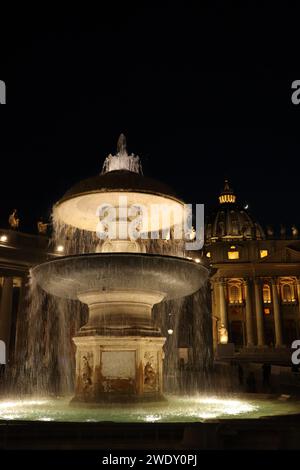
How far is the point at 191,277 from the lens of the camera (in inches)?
507

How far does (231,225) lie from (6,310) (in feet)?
284

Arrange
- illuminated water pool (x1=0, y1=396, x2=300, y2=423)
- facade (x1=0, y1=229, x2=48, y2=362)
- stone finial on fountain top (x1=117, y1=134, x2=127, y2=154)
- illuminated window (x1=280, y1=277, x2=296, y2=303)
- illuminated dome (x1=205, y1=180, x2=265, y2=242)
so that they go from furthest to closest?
illuminated dome (x1=205, y1=180, x2=265, y2=242)
illuminated window (x1=280, y1=277, x2=296, y2=303)
facade (x1=0, y1=229, x2=48, y2=362)
stone finial on fountain top (x1=117, y1=134, x2=127, y2=154)
illuminated water pool (x1=0, y1=396, x2=300, y2=423)

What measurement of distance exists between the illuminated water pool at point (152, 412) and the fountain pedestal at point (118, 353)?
402 millimetres

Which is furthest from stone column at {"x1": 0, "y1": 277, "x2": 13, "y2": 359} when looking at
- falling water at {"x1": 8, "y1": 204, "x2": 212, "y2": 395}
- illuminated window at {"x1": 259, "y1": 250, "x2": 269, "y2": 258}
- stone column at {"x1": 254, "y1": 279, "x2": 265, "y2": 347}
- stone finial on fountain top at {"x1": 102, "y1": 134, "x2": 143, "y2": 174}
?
illuminated window at {"x1": 259, "y1": 250, "x2": 269, "y2": 258}

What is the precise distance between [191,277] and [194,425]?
5888 millimetres

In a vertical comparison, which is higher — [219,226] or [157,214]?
[219,226]

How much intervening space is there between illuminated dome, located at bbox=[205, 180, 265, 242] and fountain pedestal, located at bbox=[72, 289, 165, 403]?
11016 centimetres

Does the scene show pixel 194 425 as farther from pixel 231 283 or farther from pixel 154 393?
pixel 231 283

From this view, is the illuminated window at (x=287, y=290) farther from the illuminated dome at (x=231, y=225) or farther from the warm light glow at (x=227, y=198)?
the warm light glow at (x=227, y=198)

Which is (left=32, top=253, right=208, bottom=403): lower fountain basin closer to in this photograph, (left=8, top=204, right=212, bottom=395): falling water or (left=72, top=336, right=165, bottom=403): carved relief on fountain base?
(left=72, top=336, right=165, bottom=403): carved relief on fountain base

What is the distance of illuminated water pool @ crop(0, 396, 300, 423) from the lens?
10.0 meters

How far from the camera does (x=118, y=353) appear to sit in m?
12.3

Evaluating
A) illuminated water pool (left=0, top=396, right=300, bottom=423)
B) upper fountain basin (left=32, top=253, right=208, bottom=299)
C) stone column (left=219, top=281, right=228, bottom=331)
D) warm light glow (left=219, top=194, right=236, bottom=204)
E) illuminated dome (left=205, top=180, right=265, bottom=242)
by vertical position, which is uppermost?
warm light glow (left=219, top=194, right=236, bottom=204)
